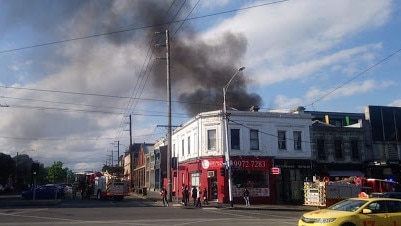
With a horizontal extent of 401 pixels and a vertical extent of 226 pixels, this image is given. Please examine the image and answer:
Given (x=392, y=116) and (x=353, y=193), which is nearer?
(x=353, y=193)

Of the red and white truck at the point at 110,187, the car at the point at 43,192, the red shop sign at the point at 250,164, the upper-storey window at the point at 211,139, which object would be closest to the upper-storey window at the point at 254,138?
the red shop sign at the point at 250,164

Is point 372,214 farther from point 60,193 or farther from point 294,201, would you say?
point 60,193

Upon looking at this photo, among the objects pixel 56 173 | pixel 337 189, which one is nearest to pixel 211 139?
pixel 337 189

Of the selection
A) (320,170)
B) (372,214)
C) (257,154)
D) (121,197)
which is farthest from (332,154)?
(372,214)

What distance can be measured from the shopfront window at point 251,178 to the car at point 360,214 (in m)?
24.4

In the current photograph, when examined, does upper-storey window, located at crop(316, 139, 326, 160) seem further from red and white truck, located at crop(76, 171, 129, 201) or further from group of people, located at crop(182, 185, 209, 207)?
red and white truck, located at crop(76, 171, 129, 201)

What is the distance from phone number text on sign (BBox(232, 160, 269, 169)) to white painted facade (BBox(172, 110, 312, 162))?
26.1 inches

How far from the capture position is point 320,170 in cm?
4162

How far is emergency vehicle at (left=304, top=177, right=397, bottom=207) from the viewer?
32.1m

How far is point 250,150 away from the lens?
3972 centimetres

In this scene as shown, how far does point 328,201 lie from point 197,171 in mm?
13235

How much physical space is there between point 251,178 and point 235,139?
3666mm

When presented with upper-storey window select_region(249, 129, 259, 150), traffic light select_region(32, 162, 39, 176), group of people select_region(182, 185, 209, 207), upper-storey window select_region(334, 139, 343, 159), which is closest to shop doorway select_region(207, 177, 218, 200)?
group of people select_region(182, 185, 209, 207)

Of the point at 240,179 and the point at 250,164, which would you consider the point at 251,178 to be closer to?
the point at 240,179
